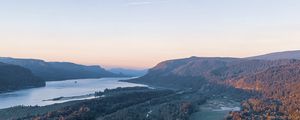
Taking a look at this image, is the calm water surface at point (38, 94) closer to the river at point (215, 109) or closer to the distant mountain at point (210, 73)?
the river at point (215, 109)

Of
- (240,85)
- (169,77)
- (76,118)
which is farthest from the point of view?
(169,77)

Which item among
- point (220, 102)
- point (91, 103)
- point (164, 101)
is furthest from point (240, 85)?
point (91, 103)

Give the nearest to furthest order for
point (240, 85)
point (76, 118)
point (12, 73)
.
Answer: point (76, 118), point (240, 85), point (12, 73)

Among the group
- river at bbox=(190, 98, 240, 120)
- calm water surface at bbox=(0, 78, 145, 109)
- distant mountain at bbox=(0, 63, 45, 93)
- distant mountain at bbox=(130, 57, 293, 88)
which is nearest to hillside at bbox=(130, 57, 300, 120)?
distant mountain at bbox=(130, 57, 293, 88)

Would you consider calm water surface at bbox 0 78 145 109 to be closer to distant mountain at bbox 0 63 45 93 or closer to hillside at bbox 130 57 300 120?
distant mountain at bbox 0 63 45 93

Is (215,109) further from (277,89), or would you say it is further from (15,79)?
(15,79)

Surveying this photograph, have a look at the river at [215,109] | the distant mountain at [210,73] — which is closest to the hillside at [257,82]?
the distant mountain at [210,73]

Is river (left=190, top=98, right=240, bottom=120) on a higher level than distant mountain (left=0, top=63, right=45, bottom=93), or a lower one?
lower

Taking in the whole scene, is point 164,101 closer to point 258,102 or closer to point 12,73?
point 258,102
